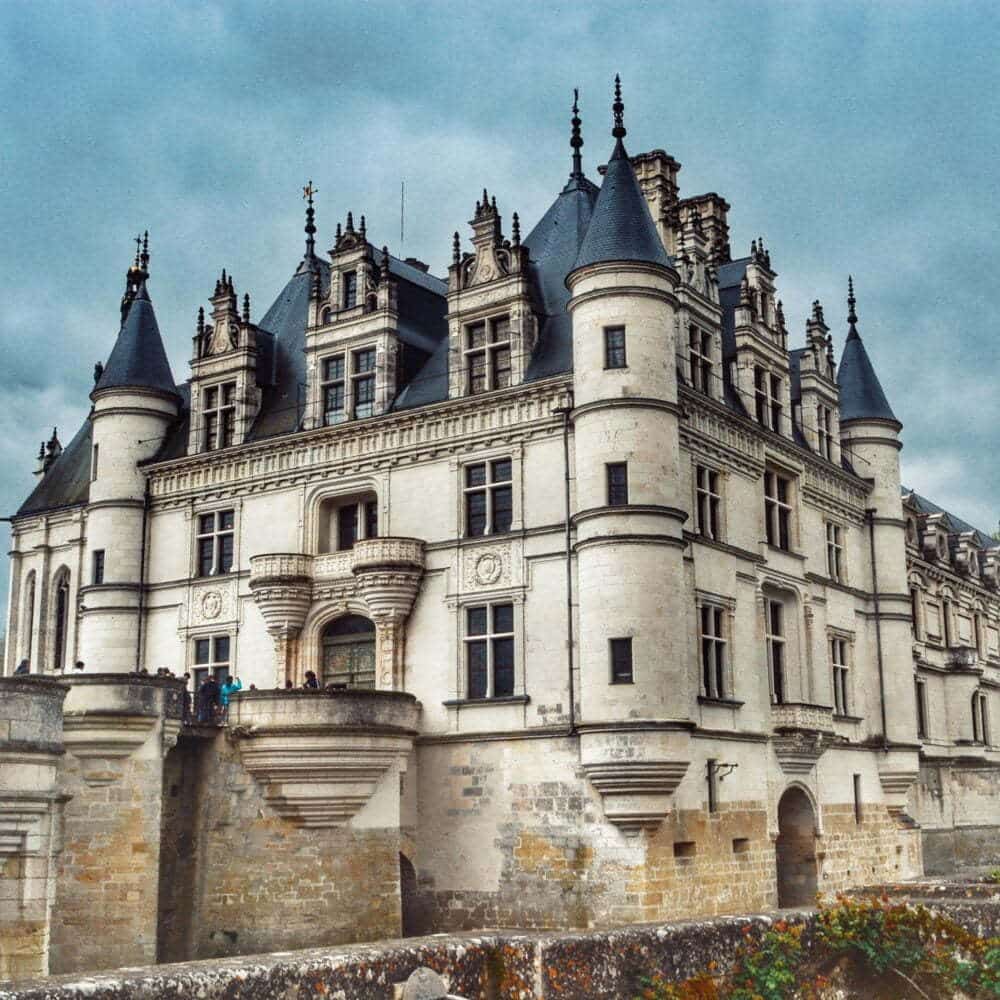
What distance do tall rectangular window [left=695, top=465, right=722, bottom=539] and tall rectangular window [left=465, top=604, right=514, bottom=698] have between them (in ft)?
16.8

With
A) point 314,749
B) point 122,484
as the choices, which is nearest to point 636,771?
point 314,749

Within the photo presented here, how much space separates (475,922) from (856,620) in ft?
51.6

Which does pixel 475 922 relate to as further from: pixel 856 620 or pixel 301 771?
pixel 856 620

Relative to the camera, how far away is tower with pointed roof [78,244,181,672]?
120 ft

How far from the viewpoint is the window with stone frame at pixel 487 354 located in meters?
32.2

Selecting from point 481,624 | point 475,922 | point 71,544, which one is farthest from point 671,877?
point 71,544

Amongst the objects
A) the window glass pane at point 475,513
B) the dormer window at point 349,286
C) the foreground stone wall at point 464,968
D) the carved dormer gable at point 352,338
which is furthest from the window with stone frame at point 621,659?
the foreground stone wall at point 464,968

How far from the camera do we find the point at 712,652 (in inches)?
1233

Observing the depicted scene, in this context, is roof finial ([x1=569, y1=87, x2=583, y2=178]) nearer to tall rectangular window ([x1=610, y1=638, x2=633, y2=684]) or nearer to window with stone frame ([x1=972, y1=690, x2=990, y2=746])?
tall rectangular window ([x1=610, y1=638, x2=633, y2=684])

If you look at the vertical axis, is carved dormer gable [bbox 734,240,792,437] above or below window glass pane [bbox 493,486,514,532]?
above

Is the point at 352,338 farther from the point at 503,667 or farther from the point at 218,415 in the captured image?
the point at 503,667

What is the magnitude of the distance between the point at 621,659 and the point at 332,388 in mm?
11429

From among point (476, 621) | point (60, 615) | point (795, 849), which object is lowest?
point (795, 849)

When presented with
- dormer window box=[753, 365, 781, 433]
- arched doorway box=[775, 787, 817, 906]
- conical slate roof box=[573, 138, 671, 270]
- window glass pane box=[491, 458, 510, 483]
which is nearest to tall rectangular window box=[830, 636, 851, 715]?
arched doorway box=[775, 787, 817, 906]
